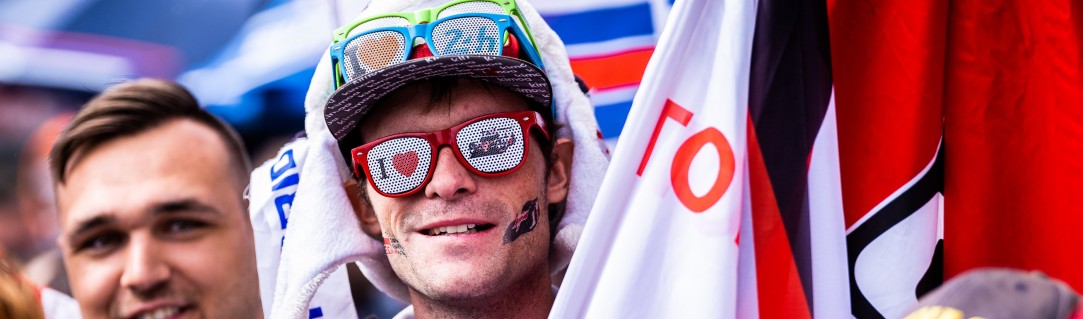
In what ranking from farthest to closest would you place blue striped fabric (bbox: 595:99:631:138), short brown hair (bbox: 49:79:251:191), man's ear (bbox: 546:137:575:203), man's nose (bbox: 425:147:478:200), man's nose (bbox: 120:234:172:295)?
blue striped fabric (bbox: 595:99:631:138) → short brown hair (bbox: 49:79:251:191) → man's nose (bbox: 120:234:172:295) → man's ear (bbox: 546:137:575:203) → man's nose (bbox: 425:147:478:200)

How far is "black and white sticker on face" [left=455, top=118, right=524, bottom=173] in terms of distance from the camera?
228 cm

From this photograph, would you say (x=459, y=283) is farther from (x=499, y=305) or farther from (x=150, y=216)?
(x=150, y=216)

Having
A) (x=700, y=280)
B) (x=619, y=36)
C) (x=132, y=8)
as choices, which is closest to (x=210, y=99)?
(x=132, y=8)

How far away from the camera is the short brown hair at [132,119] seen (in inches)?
131

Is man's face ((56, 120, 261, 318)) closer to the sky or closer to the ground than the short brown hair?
closer to the ground

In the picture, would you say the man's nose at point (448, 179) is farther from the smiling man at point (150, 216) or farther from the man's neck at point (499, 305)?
the smiling man at point (150, 216)

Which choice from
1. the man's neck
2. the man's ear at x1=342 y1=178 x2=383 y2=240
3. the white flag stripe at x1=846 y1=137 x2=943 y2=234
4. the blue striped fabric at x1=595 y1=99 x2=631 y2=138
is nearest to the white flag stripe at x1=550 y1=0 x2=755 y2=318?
the white flag stripe at x1=846 y1=137 x2=943 y2=234

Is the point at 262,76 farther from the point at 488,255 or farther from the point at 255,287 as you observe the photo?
the point at 488,255

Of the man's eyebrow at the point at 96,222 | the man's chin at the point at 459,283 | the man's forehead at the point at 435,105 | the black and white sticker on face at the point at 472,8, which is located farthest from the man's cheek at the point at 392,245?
the man's eyebrow at the point at 96,222

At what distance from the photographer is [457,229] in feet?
7.59

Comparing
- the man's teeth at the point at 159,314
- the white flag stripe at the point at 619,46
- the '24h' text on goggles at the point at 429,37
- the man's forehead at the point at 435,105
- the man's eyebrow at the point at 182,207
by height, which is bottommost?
the man's teeth at the point at 159,314

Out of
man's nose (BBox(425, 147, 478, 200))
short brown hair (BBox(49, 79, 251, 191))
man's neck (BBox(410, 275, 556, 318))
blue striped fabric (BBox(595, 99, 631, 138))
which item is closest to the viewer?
man's nose (BBox(425, 147, 478, 200))

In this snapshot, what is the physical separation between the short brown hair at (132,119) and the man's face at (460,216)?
1.30 metres

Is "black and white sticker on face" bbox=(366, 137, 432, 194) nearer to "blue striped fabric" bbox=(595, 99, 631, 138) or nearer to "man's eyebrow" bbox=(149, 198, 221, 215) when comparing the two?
"man's eyebrow" bbox=(149, 198, 221, 215)
